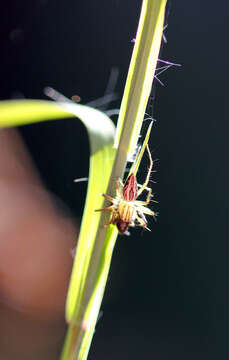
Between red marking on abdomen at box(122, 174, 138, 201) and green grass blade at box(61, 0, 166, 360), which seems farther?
red marking on abdomen at box(122, 174, 138, 201)

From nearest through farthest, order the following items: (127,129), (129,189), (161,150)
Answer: (127,129)
(129,189)
(161,150)

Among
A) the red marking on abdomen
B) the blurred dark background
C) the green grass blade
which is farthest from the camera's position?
the blurred dark background

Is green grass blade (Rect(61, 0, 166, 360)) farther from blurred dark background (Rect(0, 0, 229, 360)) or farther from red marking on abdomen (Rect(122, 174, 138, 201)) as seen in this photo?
blurred dark background (Rect(0, 0, 229, 360))

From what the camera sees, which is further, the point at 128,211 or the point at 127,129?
the point at 128,211

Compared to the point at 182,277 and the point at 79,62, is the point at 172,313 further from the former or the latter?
the point at 79,62

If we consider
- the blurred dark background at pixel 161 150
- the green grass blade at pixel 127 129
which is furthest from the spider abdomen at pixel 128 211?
the blurred dark background at pixel 161 150

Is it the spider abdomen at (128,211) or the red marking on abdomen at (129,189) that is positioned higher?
the red marking on abdomen at (129,189)

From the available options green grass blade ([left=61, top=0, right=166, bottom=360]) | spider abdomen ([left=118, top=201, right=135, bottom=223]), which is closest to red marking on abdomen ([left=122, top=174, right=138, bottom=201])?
spider abdomen ([left=118, top=201, right=135, bottom=223])

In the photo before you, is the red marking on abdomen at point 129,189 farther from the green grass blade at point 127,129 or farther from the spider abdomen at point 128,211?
the green grass blade at point 127,129

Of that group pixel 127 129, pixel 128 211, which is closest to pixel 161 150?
pixel 128 211

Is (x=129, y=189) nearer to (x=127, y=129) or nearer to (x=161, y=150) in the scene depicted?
(x=127, y=129)
